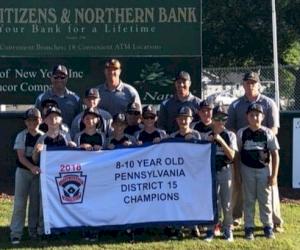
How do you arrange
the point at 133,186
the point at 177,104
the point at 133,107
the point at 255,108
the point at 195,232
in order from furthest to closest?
the point at 177,104 → the point at 133,107 → the point at 195,232 → the point at 133,186 → the point at 255,108

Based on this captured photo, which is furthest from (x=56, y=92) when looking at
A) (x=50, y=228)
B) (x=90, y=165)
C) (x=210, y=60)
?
(x=210, y=60)

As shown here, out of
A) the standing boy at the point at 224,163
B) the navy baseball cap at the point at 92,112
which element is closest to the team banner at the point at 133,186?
the standing boy at the point at 224,163

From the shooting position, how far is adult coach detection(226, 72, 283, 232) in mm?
8250

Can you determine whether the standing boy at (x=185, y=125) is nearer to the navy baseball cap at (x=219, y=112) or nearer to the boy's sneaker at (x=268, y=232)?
the navy baseball cap at (x=219, y=112)

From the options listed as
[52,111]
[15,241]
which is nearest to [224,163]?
[52,111]

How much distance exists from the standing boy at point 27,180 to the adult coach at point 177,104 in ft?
5.54

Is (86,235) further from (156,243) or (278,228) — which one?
(278,228)

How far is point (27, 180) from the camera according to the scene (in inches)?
311

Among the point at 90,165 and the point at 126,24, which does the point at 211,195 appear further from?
the point at 126,24

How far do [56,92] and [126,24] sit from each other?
274cm

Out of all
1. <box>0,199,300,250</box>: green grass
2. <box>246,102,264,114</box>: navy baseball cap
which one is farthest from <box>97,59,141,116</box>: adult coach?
<box>0,199,300,250</box>: green grass

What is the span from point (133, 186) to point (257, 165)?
1486 mm

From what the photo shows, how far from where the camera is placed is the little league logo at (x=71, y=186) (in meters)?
7.82

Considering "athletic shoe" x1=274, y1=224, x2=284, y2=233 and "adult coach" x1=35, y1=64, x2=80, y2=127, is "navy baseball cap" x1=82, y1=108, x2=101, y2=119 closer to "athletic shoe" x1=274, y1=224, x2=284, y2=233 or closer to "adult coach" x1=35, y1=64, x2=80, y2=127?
"adult coach" x1=35, y1=64, x2=80, y2=127
